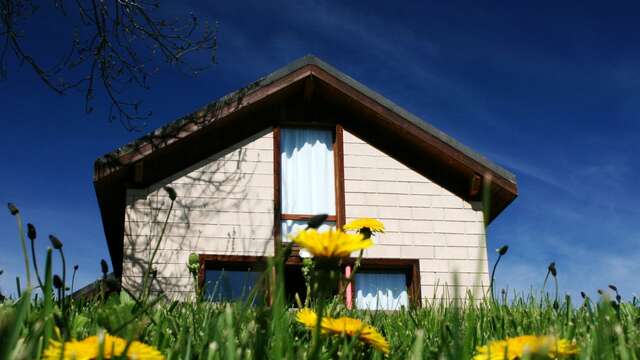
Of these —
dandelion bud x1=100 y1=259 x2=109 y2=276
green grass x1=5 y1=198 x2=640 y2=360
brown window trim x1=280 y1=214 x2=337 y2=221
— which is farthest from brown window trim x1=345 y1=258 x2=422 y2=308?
dandelion bud x1=100 y1=259 x2=109 y2=276

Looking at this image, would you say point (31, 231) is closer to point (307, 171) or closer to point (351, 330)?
point (351, 330)

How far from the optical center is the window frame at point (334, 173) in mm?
12273

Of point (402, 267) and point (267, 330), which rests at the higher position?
point (402, 267)

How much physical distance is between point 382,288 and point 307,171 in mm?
2548

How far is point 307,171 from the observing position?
12844mm

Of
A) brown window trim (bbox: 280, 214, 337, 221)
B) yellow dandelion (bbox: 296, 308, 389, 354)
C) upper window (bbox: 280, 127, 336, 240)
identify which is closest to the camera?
yellow dandelion (bbox: 296, 308, 389, 354)

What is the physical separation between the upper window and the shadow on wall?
36 centimetres

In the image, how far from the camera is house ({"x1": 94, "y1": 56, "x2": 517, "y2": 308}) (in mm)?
11734

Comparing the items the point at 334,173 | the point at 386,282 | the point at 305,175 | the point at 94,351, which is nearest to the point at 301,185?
the point at 305,175

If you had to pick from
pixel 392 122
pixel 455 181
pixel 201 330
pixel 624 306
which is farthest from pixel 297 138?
pixel 201 330

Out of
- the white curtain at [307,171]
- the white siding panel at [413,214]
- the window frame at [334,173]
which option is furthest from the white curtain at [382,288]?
the white curtain at [307,171]

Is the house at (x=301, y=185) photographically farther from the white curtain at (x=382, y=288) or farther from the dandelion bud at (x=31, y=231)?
the dandelion bud at (x=31, y=231)

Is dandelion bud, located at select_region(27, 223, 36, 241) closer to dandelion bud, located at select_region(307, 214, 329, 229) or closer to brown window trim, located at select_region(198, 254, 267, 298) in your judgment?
dandelion bud, located at select_region(307, 214, 329, 229)

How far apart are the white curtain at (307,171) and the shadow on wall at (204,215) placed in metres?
0.38
